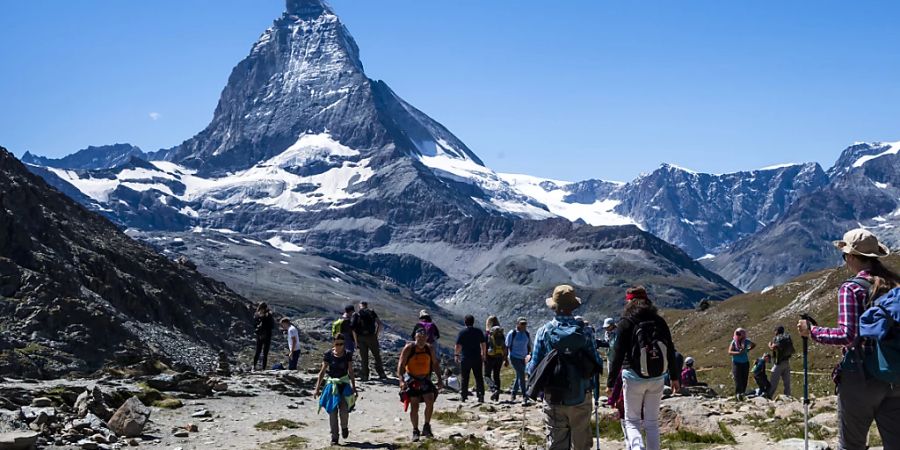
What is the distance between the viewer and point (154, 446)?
20.1 metres

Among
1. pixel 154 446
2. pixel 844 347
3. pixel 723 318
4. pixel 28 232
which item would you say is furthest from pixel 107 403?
pixel 723 318

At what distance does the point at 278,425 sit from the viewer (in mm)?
24328

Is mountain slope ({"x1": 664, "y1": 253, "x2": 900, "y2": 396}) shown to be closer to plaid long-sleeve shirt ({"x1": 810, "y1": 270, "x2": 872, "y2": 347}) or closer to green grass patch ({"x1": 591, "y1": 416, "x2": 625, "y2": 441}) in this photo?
green grass patch ({"x1": 591, "y1": 416, "x2": 625, "y2": 441})

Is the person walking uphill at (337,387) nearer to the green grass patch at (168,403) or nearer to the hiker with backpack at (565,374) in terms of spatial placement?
the green grass patch at (168,403)

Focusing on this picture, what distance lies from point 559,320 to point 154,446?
10.7m

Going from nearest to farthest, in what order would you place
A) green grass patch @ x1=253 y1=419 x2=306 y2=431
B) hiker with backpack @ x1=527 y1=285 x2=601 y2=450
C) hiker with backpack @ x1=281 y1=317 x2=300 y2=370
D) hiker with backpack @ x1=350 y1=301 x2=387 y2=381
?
hiker with backpack @ x1=527 y1=285 x2=601 y2=450 < green grass patch @ x1=253 y1=419 x2=306 y2=431 < hiker with backpack @ x1=350 y1=301 x2=387 y2=381 < hiker with backpack @ x1=281 y1=317 x2=300 y2=370

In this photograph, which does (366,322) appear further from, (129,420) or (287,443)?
(129,420)

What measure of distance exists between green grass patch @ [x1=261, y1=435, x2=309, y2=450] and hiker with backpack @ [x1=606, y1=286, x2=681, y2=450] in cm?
910

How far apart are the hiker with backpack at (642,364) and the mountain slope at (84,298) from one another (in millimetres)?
25670

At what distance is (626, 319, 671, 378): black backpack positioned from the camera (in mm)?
13773

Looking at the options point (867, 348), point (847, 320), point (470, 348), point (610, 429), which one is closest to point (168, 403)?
point (470, 348)

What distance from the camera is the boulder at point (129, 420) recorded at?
20.9m

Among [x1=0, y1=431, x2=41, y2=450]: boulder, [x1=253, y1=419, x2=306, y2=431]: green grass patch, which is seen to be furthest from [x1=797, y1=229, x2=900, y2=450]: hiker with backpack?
[x1=253, y1=419, x2=306, y2=431]: green grass patch

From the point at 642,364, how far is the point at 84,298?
7387 cm
